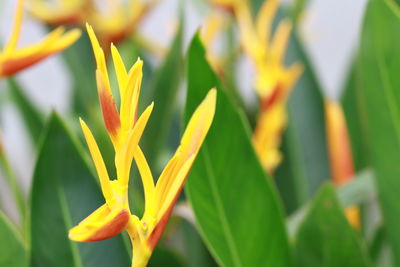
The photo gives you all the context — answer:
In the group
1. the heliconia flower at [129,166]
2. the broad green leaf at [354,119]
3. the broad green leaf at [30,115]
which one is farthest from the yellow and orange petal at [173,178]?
the broad green leaf at [30,115]

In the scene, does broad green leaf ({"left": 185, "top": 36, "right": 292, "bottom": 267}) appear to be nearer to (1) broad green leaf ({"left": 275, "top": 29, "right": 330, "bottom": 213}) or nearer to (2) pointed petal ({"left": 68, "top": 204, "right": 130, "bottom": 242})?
(2) pointed petal ({"left": 68, "top": 204, "right": 130, "bottom": 242})

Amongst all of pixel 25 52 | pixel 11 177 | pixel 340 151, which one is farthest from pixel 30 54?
Result: pixel 340 151

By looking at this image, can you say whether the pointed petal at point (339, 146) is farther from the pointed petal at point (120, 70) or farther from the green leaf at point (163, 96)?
the pointed petal at point (120, 70)

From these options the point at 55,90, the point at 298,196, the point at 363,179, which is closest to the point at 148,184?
the point at 363,179

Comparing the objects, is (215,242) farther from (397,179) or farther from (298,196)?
(298,196)

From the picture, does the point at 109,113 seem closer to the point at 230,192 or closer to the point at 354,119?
the point at 230,192

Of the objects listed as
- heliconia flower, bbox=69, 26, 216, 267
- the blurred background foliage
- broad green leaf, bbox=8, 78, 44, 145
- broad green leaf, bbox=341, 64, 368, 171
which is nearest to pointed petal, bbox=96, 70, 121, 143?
heliconia flower, bbox=69, 26, 216, 267
